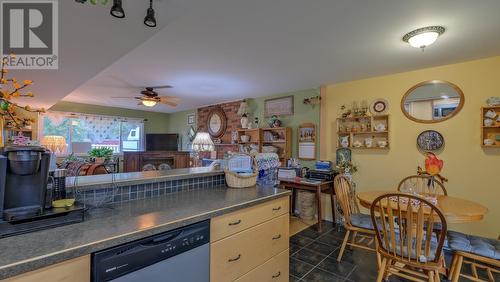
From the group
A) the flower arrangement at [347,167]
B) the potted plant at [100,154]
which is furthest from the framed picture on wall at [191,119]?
the flower arrangement at [347,167]

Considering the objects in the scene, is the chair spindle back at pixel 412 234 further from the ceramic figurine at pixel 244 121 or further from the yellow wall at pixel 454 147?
the ceramic figurine at pixel 244 121

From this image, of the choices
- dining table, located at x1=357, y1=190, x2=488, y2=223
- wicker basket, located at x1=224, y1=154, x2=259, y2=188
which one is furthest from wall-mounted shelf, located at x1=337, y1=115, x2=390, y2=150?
wicker basket, located at x1=224, y1=154, x2=259, y2=188

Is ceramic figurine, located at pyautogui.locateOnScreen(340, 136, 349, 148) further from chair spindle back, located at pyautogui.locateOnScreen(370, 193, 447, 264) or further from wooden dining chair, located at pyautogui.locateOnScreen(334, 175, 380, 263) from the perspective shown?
chair spindle back, located at pyautogui.locateOnScreen(370, 193, 447, 264)

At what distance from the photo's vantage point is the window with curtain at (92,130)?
17.6 ft

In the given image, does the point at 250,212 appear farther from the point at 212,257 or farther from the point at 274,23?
the point at 274,23

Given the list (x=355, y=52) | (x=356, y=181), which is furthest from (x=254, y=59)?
(x=356, y=181)

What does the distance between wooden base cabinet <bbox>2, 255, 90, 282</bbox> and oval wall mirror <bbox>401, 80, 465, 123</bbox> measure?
11.8ft

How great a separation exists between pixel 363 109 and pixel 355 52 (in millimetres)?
1188

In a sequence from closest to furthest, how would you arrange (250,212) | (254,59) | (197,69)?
1. (250,212)
2. (254,59)
3. (197,69)

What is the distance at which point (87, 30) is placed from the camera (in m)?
1.75

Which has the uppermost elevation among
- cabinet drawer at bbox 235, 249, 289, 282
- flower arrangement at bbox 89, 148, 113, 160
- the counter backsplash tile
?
flower arrangement at bbox 89, 148, 113, 160

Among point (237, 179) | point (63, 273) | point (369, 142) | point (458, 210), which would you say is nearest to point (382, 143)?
point (369, 142)

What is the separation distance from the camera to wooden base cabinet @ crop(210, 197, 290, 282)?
1274 millimetres

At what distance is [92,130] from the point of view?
230 inches
